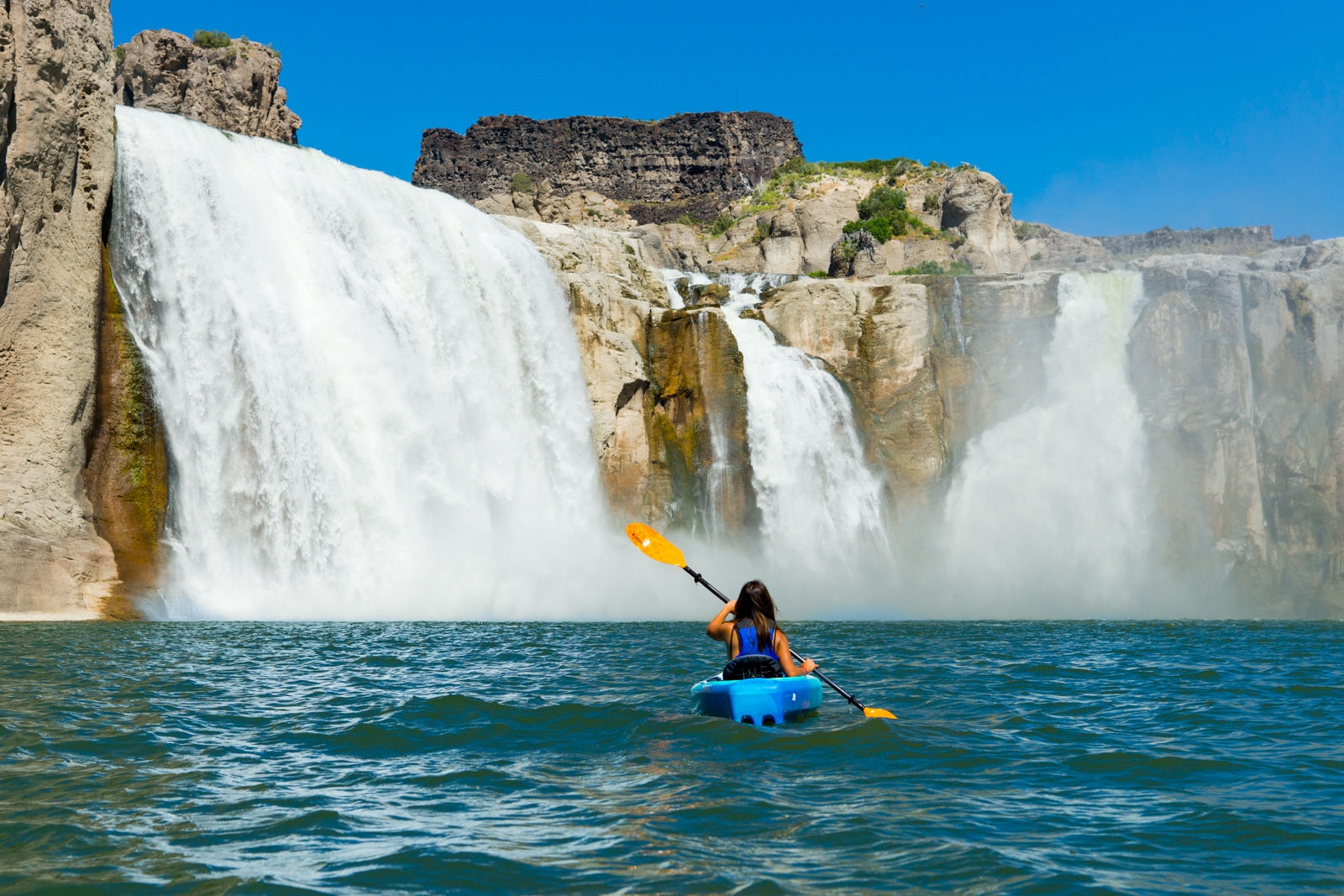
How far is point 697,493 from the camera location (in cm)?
3241

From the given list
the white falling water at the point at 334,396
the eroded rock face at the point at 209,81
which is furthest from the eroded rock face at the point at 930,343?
the eroded rock face at the point at 209,81

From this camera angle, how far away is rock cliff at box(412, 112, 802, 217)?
94.1 meters

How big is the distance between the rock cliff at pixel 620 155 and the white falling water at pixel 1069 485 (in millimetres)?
59540

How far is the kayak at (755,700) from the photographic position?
890cm

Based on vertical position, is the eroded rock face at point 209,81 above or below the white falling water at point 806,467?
above

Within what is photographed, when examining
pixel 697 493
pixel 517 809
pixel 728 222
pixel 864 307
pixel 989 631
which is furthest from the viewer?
pixel 728 222

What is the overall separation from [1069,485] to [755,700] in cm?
2759

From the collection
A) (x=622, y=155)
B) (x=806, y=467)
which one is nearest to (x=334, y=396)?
(x=806, y=467)

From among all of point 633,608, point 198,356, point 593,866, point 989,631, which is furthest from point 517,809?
point 633,608

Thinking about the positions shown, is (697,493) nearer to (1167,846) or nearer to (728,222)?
(1167,846)

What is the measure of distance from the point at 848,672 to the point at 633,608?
13751 mm

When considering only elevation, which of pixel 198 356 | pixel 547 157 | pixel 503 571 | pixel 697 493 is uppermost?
pixel 547 157

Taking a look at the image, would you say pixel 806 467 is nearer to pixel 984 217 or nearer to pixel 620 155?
pixel 984 217

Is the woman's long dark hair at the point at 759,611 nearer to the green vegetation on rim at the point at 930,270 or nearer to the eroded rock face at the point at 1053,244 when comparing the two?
the green vegetation on rim at the point at 930,270
